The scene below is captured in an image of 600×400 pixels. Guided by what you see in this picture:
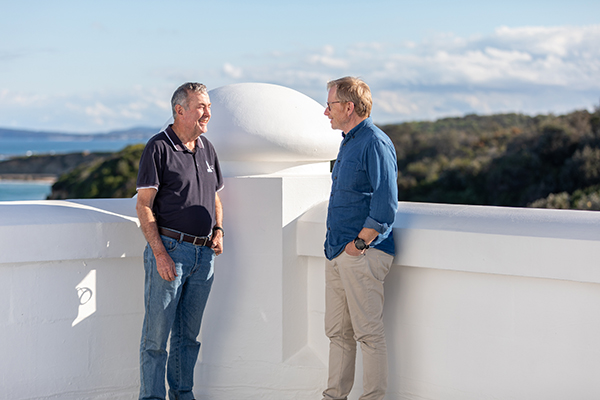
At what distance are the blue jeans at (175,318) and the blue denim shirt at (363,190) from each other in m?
0.65

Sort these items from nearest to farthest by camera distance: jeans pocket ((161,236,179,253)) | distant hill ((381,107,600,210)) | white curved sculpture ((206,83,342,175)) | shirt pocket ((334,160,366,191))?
shirt pocket ((334,160,366,191))
jeans pocket ((161,236,179,253))
white curved sculpture ((206,83,342,175))
distant hill ((381,107,600,210))

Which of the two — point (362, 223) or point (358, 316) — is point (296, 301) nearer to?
point (358, 316)

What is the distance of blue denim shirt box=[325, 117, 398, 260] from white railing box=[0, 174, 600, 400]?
26 cm

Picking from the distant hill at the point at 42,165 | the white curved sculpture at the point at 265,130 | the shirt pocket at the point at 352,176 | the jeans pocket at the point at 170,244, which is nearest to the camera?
the shirt pocket at the point at 352,176

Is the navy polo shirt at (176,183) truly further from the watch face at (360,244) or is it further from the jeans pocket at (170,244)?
the watch face at (360,244)

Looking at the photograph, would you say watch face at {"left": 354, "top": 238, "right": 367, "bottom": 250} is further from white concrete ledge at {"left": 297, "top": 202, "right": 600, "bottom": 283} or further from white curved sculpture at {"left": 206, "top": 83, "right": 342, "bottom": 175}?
white curved sculpture at {"left": 206, "top": 83, "right": 342, "bottom": 175}

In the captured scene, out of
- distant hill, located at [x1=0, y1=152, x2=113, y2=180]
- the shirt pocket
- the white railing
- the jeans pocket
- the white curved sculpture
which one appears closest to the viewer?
the white railing

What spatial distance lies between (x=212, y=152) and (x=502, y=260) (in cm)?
146

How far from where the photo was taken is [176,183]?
2895mm

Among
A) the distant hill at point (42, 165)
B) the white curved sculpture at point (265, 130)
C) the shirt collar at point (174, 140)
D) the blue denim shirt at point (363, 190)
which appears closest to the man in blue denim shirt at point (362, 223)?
the blue denim shirt at point (363, 190)

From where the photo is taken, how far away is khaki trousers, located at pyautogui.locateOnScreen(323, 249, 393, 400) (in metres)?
2.84

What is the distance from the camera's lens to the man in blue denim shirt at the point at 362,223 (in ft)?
8.91

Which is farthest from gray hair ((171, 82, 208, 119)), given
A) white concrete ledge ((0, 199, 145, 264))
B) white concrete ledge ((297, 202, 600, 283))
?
white concrete ledge ((297, 202, 600, 283))

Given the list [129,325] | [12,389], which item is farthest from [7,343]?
[129,325]
